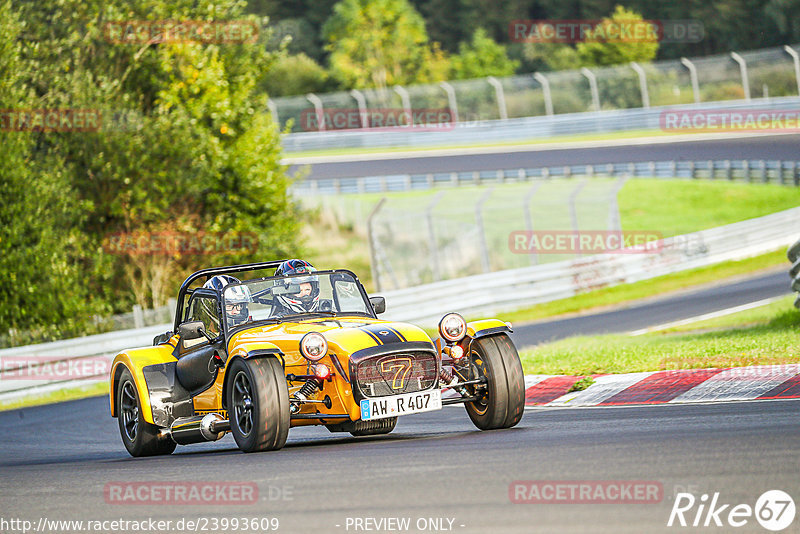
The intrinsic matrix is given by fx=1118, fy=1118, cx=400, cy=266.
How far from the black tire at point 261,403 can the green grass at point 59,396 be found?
10430mm

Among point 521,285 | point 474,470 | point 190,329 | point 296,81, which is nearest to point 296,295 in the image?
point 190,329

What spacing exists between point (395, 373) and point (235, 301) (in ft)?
6.22

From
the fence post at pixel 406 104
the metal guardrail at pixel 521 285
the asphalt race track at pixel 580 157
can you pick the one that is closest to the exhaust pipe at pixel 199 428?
the metal guardrail at pixel 521 285

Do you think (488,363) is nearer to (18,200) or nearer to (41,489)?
(41,489)

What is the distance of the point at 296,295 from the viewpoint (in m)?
10.0

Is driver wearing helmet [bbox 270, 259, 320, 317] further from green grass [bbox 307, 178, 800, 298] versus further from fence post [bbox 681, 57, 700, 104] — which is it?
fence post [bbox 681, 57, 700, 104]

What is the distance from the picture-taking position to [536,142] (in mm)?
48000

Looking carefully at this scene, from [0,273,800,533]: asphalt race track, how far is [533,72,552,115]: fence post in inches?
1424

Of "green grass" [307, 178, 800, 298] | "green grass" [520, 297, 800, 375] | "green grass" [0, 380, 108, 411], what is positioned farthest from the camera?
"green grass" [307, 178, 800, 298]

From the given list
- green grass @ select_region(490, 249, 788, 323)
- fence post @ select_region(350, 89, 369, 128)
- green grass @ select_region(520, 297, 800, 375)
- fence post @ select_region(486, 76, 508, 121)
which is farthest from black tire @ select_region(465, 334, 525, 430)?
fence post @ select_region(350, 89, 369, 128)

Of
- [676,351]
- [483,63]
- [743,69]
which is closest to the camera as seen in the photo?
[676,351]

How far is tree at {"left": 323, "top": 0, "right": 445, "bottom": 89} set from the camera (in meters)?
71.8

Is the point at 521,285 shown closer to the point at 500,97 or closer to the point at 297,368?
the point at 297,368

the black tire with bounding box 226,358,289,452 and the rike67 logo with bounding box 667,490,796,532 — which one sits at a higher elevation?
the rike67 logo with bounding box 667,490,796,532
